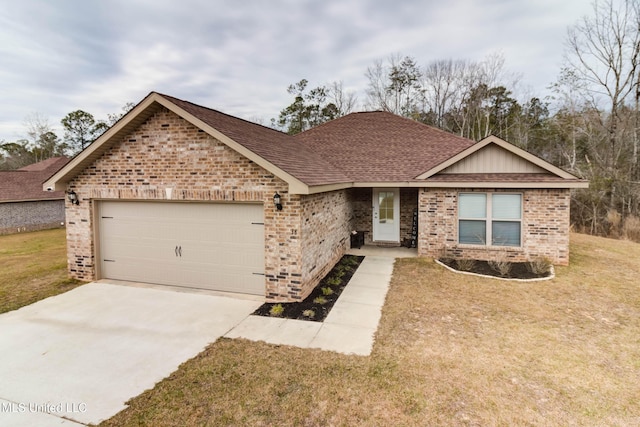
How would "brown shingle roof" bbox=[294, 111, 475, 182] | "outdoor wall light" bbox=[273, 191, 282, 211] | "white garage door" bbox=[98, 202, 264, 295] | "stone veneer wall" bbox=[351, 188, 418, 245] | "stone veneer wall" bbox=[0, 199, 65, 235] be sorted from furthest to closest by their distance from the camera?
1. "stone veneer wall" bbox=[0, 199, 65, 235]
2. "stone veneer wall" bbox=[351, 188, 418, 245]
3. "brown shingle roof" bbox=[294, 111, 475, 182]
4. "white garage door" bbox=[98, 202, 264, 295]
5. "outdoor wall light" bbox=[273, 191, 282, 211]

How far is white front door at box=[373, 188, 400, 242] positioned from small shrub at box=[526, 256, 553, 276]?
4.30 m

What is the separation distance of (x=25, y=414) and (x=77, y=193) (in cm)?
617

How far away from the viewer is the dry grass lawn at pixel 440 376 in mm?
3502

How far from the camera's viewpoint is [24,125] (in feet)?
138

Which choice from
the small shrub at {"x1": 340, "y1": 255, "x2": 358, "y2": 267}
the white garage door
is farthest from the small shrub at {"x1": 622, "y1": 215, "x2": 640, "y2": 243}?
the white garage door

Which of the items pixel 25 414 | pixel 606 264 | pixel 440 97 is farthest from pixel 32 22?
pixel 440 97

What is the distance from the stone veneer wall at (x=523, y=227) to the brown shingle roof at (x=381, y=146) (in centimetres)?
121

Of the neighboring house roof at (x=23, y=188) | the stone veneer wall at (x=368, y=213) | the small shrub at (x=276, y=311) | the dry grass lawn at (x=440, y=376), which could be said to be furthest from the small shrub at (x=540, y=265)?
the neighboring house roof at (x=23, y=188)

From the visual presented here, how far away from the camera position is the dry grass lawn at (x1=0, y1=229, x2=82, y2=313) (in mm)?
7371

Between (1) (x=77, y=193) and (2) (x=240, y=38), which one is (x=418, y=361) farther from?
(2) (x=240, y=38)

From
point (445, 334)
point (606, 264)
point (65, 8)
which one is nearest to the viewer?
point (445, 334)

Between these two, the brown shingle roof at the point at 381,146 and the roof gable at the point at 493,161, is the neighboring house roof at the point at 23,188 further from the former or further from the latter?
the roof gable at the point at 493,161

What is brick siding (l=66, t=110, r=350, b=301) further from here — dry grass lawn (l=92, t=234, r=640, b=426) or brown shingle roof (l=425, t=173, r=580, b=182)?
brown shingle roof (l=425, t=173, r=580, b=182)

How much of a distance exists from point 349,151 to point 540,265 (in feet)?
24.6
